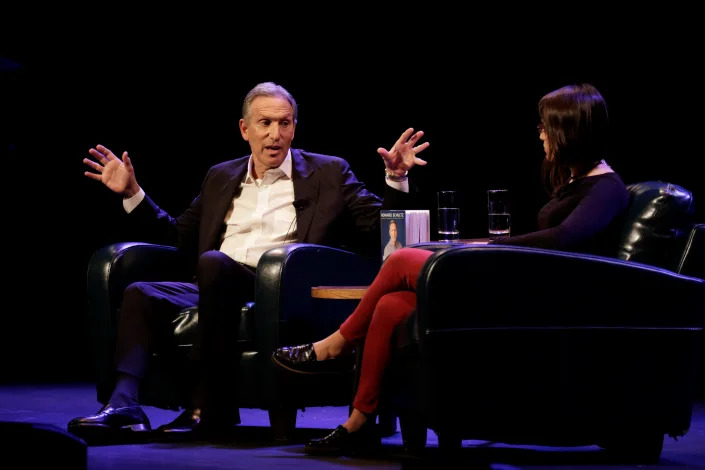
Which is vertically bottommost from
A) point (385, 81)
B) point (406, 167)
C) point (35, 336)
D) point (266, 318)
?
point (35, 336)

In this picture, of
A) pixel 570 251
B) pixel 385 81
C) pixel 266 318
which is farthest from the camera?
pixel 385 81

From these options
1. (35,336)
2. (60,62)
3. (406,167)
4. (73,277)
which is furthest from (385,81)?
(35,336)

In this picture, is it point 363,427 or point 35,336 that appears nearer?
point 363,427

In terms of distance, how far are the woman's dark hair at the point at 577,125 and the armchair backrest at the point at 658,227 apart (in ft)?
0.64

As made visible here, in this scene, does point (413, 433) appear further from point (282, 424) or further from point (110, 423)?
point (110, 423)

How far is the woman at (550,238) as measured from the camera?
114 inches

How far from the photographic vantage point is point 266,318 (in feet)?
10.8

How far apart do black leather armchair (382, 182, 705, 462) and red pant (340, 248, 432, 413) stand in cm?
5

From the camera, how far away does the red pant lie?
288 cm

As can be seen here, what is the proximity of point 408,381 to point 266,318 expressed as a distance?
2.14 ft

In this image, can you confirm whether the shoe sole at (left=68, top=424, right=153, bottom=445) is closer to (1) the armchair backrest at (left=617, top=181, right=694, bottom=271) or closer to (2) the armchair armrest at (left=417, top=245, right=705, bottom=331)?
(2) the armchair armrest at (left=417, top=245, right=705, bottom=331)

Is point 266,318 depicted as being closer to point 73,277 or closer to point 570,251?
point 570,251

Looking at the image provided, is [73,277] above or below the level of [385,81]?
below

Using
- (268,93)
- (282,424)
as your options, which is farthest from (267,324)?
(268,93)
